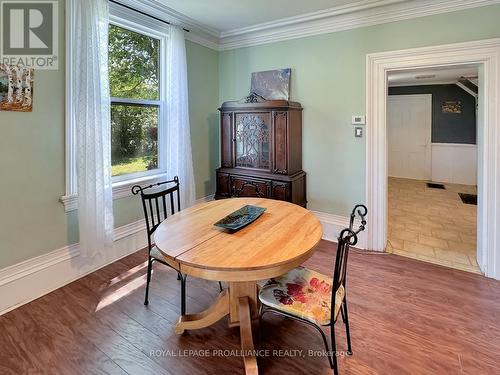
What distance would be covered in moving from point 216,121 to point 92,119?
1.95m

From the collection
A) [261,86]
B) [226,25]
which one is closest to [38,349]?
[261,86]

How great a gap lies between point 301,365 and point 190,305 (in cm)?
95

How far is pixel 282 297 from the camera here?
1672 millimetres

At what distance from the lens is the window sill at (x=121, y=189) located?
2609mm

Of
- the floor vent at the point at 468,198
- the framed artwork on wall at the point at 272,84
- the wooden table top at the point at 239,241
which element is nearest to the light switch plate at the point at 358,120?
the framed artwork on wall at the point at 272,84

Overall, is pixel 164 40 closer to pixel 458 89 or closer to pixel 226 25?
pixel 226 25

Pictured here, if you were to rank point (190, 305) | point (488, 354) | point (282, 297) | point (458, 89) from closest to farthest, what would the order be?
point (282, 297) < point (488, 354) < point (190, 305) < point (458, 89)

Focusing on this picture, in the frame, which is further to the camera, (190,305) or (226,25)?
(226,25)

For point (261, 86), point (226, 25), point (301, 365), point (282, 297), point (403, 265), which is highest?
point (226, 25)

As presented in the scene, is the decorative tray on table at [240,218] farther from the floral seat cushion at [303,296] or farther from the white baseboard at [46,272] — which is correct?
the white baseboard at [46,272]

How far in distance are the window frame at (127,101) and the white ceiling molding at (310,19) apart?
0.12 meters

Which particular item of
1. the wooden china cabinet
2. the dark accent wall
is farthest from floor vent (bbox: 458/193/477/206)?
the wooden china cabinet

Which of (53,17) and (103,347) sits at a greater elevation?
(53,17)

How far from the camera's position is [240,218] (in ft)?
6.67
